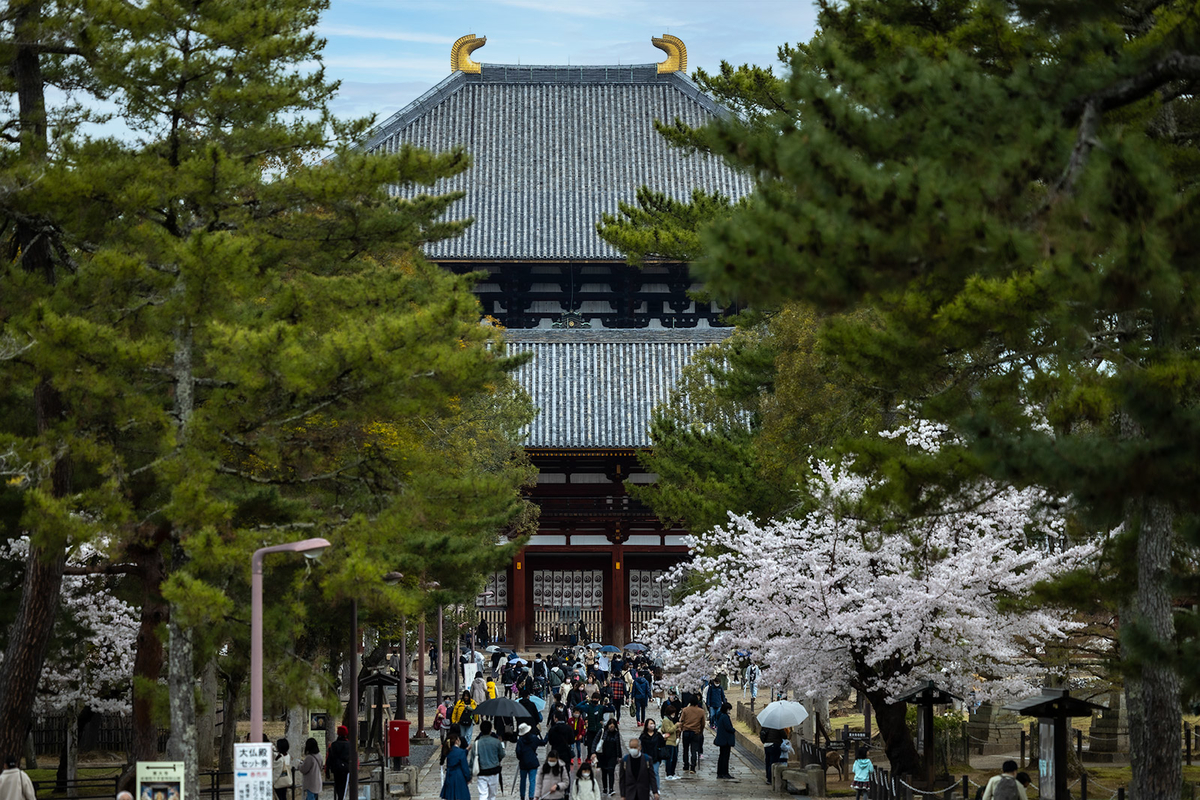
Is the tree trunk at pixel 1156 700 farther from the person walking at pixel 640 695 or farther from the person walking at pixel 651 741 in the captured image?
the person walking at pixel 640 695

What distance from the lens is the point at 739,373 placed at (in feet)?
84.7

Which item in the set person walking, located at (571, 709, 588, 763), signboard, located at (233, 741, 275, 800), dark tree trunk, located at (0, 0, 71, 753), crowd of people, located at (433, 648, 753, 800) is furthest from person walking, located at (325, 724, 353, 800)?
signboard, located at (233, 741, 275, 800)

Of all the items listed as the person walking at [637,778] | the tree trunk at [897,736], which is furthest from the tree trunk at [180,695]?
the tree trunk at [897,736]

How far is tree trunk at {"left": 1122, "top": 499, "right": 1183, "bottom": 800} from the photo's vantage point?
44.3ft

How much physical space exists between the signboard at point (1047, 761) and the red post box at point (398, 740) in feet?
34.5

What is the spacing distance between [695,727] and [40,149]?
13852 mm

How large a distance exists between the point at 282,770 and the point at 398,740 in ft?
12.8

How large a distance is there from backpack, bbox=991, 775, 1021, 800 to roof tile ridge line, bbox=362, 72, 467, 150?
44025 mm

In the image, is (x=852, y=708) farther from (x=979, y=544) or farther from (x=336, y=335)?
(x=336, y=335)

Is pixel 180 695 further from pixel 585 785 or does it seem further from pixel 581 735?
pixel 581 735

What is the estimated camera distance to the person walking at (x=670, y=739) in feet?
76.2

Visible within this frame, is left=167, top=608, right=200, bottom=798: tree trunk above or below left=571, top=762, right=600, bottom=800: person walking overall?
above

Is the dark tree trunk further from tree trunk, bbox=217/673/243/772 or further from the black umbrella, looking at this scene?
the black umbrella

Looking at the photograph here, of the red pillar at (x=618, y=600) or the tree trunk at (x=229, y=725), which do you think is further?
the red pillar at (x=618, y=600)
